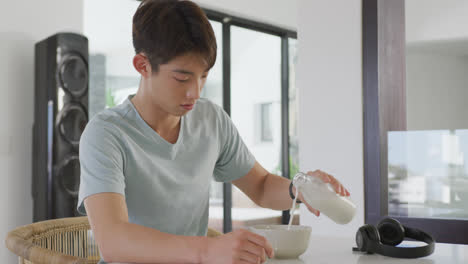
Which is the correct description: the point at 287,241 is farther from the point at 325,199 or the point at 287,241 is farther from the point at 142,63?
the point at 142,63

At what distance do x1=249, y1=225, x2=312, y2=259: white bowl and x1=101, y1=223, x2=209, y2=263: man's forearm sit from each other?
0.16 m

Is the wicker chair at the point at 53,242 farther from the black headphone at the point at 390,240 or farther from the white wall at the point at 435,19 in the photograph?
the white wall at the point at 435,19

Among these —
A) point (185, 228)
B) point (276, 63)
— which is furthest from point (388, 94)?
point (276, 63)

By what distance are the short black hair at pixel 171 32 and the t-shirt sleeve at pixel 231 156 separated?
310 mm

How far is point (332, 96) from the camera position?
2.45 meters

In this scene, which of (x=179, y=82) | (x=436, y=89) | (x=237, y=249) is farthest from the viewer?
(x=436, y=89)

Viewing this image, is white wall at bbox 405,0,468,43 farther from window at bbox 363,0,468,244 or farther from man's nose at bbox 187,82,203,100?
man's nose at bbox 187,82,203,100

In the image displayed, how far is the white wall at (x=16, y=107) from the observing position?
302 centimetres

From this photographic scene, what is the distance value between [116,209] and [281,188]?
1.56 feet

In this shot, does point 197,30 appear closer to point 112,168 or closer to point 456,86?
point 112,168

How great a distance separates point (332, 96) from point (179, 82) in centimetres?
154

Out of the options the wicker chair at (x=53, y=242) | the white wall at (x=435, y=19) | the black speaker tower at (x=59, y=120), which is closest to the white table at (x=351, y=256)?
the wicker chair at (x=53, y=242)

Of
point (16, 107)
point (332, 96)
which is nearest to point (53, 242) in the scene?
point (332, 96)

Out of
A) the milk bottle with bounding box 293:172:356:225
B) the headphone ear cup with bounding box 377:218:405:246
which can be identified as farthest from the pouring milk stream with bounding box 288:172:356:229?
the headphone ear cup with bounding box 377:218:405:246
